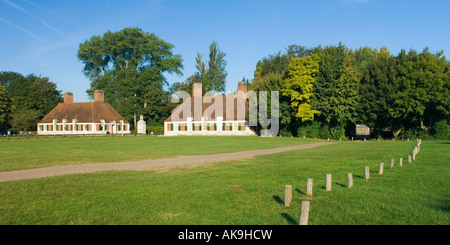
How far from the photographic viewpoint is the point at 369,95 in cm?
4562

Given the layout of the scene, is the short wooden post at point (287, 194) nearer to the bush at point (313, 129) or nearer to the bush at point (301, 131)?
the bush at point (313, 129)

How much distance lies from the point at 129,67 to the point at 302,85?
138ft

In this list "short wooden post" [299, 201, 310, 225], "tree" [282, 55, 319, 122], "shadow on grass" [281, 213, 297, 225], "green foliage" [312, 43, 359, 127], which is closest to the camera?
"short wooden post" [299, 201, 310, 225]

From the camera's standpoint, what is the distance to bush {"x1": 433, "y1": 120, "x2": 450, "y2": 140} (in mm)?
42406

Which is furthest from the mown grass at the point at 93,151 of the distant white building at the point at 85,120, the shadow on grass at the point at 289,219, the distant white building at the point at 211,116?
the distant white building at the point at 85,120

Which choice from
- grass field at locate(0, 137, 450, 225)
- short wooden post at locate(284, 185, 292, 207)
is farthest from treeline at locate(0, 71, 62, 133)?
short wooden post at locate(284, 185, 292, 207)

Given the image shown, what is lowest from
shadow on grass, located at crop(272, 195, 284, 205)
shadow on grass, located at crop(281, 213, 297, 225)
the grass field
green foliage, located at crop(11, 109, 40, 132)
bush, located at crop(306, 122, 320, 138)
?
A: shadow on grass, located at crop(281, 213, 297, 225)

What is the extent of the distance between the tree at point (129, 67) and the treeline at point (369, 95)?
1239 inches

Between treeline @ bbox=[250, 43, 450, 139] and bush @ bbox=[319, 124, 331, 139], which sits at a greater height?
treeline @ bbox=[250, 43, 450, 139]

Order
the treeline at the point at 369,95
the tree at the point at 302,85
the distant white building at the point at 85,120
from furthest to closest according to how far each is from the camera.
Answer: the distant white building at the point at 85,120 < the tree at the point at 302,85 < the treeline at the point at 369,95

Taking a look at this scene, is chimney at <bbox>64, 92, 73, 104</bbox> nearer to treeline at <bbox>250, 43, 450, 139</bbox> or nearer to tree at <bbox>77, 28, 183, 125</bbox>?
tree at <bbox>77, 28, 183, 125</bbox>

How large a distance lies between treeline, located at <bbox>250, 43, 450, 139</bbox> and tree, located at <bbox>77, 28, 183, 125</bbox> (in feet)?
103

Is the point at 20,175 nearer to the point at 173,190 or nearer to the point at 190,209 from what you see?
the point at 173,190

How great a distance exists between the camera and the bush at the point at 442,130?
42406 millimetres
